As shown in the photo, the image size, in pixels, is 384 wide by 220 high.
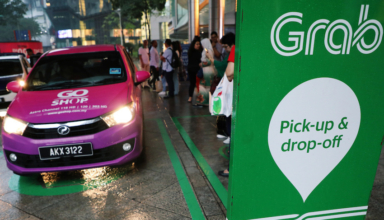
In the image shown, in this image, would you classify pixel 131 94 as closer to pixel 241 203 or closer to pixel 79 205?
pixel 79 205

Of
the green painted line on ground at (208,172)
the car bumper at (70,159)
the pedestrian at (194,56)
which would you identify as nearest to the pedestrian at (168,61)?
the pedestrian at (194,56)

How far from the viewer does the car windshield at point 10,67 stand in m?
7.44

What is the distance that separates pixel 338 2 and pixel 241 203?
118cm

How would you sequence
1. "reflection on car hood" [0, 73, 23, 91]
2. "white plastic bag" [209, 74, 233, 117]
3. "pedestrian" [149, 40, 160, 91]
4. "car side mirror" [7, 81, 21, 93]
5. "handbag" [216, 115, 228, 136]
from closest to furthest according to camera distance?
"white plastic bag" [209, 74, 233, 117] → "car side mirror" [7, 81, 21, 93] → "handbag" [216, 115, 228, 136] → "reflection on car hood" [0, 73, 23, 91] → "pedestrian" [149, 40, 160, 91]

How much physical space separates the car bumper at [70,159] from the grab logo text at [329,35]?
2.54 m

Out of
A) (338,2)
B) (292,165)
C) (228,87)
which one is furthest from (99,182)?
(338,2)

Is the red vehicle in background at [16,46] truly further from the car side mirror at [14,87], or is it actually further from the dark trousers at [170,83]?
the car side mirror at [14,87]

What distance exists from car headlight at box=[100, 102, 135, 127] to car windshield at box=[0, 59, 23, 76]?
574 centimetres

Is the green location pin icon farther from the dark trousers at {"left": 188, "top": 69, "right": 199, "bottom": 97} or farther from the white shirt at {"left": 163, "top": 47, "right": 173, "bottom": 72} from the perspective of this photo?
the white shirt at {"left": 163, "top": 47, "right": 173, "bottom": 72}

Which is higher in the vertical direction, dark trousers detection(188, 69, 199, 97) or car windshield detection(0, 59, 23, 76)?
car windshield detection(0, 59, 23, 76)

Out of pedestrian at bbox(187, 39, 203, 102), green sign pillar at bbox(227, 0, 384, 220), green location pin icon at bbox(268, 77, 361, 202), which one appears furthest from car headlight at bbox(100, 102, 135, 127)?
pedestrian at bbox(187, 39, 203, 102)

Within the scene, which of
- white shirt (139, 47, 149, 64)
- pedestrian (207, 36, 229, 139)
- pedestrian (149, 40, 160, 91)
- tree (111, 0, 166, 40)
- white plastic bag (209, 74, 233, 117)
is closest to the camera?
white plastic bag (209, 74, 233, 117)

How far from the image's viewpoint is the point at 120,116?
3.47 metres

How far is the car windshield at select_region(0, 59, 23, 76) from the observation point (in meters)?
7.44
